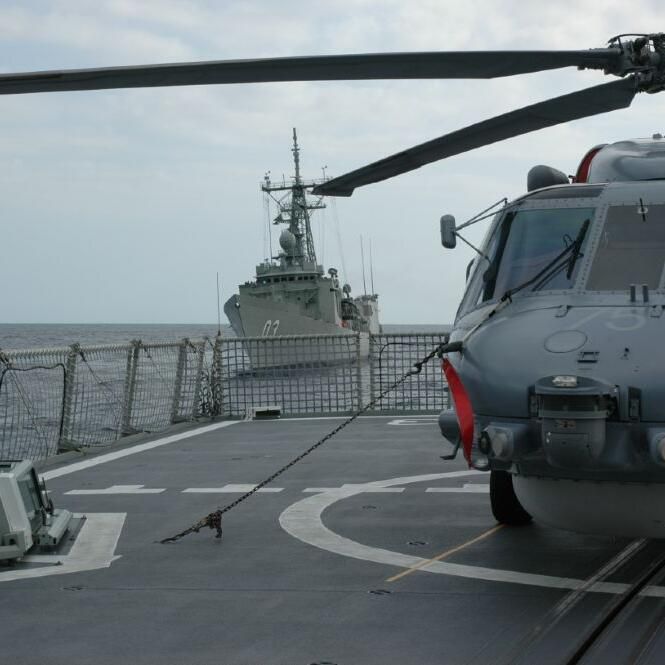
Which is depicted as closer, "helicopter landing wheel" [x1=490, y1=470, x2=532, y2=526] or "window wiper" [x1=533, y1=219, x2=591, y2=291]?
"window wiper" [x1=533, y1=219, x2=591, y2=291]

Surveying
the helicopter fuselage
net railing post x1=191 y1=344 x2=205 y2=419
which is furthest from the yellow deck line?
net railing post x1=191 y1=344 x2=205 y2=419

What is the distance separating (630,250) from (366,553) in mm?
2484

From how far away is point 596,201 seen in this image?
635cm

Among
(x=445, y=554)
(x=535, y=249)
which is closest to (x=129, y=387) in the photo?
(x=445, y=554)

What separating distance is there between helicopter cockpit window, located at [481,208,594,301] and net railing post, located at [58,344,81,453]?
22.3 feet

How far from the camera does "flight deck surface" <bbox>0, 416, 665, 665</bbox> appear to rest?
4605mm

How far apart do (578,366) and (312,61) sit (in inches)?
92.4

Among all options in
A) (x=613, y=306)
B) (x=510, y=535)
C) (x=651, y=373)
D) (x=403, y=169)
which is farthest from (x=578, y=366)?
(x=403, y=169)

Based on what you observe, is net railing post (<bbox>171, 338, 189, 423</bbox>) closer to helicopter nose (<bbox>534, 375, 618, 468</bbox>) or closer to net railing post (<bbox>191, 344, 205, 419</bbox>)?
net railing post (<bbox>191, 344, 205, 419</bbox>)

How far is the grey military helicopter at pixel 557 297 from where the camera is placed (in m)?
4.89

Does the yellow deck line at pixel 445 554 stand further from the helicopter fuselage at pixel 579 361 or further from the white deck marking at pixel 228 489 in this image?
the white deck marking at pixel 228 489

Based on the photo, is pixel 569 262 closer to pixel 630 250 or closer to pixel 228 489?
pixel 630 250

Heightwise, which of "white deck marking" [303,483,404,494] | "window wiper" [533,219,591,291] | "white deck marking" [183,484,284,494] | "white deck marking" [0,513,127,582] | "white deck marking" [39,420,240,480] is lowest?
"white deck marking" [303,483,404,494]

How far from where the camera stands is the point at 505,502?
282 inches
